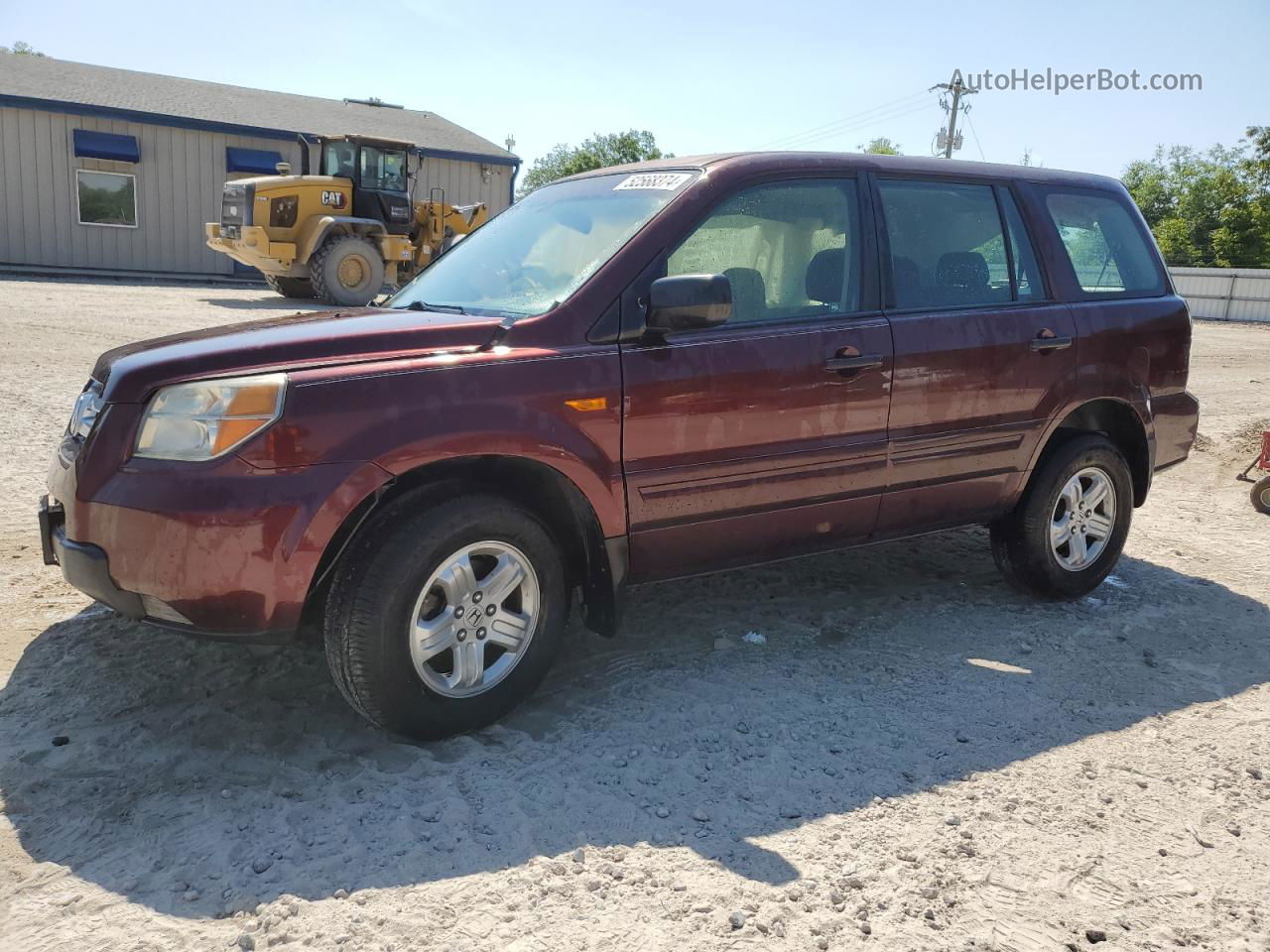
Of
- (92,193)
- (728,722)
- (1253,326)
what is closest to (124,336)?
(728,722)

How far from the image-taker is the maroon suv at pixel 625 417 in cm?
305

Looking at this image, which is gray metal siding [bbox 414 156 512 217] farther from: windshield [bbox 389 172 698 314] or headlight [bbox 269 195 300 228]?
windshield [bbox 389 172 698 314]

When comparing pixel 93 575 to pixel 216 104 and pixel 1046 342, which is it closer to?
pixel 1046 342

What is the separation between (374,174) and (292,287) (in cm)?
266

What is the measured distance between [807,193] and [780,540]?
138cm

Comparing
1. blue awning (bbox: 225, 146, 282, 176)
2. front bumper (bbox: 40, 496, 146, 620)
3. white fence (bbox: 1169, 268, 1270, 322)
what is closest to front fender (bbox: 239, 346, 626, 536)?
front bumper (bbox: 40, 496, 146, 620)

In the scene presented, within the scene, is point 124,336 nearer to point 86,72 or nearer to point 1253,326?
point 86,72

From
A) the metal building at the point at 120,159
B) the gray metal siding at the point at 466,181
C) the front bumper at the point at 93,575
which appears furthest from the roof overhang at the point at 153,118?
the front bumper at the point at 93,575

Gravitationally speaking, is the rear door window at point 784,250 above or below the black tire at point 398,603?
above

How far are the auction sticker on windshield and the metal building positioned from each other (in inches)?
937

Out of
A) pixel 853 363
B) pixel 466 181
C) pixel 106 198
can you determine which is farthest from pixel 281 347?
pixel 466 181

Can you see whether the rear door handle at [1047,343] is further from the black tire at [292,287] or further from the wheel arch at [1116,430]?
the black tire at [292,287]

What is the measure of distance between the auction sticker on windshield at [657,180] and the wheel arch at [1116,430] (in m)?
2.10

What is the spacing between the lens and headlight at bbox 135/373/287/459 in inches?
118
